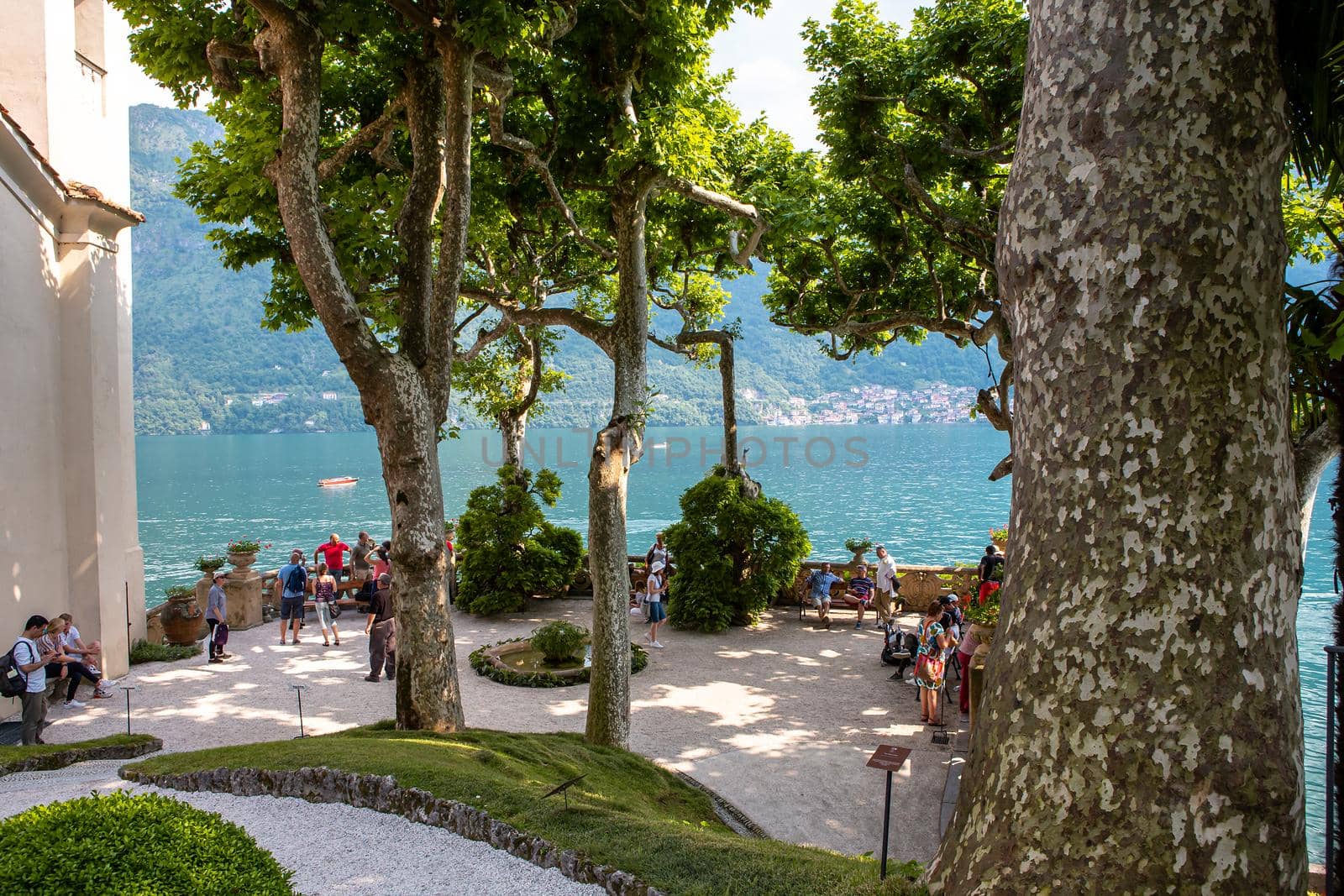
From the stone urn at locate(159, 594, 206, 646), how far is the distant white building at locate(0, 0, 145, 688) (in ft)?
4.95

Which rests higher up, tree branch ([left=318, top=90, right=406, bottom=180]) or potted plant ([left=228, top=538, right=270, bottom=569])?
tree branch ([left=318, top=90, right=406, bottom=180])

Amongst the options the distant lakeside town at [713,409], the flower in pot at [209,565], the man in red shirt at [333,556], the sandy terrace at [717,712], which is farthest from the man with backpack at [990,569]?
the distant lakeside town at [713,409]

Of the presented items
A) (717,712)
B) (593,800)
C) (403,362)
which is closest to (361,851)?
(593,800)

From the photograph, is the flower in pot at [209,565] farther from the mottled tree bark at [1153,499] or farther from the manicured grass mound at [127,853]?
the mottled tree bark at [1153,499]

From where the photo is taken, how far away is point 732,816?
8.55m

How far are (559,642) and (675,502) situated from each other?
251ft

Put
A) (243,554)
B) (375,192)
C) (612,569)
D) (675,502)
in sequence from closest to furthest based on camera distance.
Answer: (612,569) < (375,192) < (243,554) < (675,502)

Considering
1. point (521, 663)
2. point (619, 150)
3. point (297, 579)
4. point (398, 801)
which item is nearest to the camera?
point (398, 801)

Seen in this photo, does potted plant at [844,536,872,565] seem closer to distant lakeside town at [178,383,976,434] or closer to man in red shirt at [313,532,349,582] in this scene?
man in red shirt at [313,532,349,582]

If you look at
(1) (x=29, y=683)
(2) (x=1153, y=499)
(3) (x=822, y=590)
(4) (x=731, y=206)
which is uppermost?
(4) (x=731, y=206)

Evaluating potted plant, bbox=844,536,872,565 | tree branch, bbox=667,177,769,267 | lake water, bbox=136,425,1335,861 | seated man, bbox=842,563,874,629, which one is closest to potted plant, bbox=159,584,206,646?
tree branch, bbox=667,177,769,267

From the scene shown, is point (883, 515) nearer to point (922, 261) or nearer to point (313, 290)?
point (922, 261)

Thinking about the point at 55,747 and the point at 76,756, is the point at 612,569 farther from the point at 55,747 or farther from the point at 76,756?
the point at 55,747

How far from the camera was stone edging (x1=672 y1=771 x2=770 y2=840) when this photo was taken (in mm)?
8227
